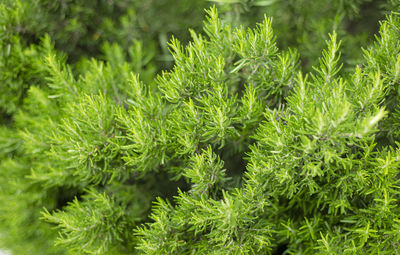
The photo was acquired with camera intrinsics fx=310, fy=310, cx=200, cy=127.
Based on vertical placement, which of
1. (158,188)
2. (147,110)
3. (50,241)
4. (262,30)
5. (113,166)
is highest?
(262,30)

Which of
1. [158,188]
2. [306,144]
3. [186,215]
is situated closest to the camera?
[306,144]

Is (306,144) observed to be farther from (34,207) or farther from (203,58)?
(34,207)

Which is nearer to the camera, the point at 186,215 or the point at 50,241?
the point at 186,215

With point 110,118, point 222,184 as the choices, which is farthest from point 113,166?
point 222,184

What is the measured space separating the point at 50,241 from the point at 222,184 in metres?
0.46

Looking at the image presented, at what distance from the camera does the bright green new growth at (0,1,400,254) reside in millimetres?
427

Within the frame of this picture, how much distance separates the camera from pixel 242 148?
604 mm

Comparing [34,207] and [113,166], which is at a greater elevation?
[113,166]

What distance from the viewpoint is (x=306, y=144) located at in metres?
0.39

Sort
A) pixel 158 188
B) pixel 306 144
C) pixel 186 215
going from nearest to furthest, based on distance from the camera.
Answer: pixel 306 144, pixel 186 215, pixel 158 188

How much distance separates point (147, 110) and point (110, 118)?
0.07 meters

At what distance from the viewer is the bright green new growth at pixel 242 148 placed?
1.40 ft

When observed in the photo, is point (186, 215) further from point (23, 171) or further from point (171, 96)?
point (23, 171)

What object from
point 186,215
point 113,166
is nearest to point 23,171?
point 113,166
